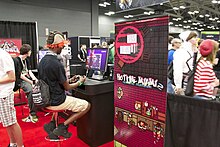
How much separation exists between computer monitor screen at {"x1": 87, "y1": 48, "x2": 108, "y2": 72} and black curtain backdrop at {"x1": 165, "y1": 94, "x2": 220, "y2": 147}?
1186 mm

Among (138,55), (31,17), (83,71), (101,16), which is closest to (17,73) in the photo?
(83,71)

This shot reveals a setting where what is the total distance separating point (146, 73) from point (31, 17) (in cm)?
801

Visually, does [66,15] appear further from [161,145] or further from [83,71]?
[161,145]

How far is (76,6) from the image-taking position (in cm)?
991

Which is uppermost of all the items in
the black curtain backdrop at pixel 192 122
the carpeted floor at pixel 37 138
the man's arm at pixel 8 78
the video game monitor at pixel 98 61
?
the video game monitor at pixel 98 61

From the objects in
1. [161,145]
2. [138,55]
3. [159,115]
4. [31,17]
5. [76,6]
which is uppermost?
[76,6]

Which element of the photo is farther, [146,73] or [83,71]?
[83,71]

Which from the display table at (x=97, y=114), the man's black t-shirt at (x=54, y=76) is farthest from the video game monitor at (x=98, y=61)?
the man's black t-shirt at (x=54, y=76)

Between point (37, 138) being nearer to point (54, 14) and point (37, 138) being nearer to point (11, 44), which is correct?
point (11, 44)

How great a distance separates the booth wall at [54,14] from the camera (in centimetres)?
812

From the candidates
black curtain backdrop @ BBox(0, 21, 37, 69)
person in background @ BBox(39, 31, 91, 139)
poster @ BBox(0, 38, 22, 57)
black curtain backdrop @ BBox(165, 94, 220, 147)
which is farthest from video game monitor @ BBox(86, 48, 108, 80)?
black curtain backdrop @ BBox(0, 21, 37, 69)

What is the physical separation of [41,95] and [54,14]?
26.2 ft

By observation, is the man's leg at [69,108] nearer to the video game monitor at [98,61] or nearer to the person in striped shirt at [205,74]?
the video game monitor at [98,61]

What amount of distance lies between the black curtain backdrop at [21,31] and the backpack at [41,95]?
479cm
